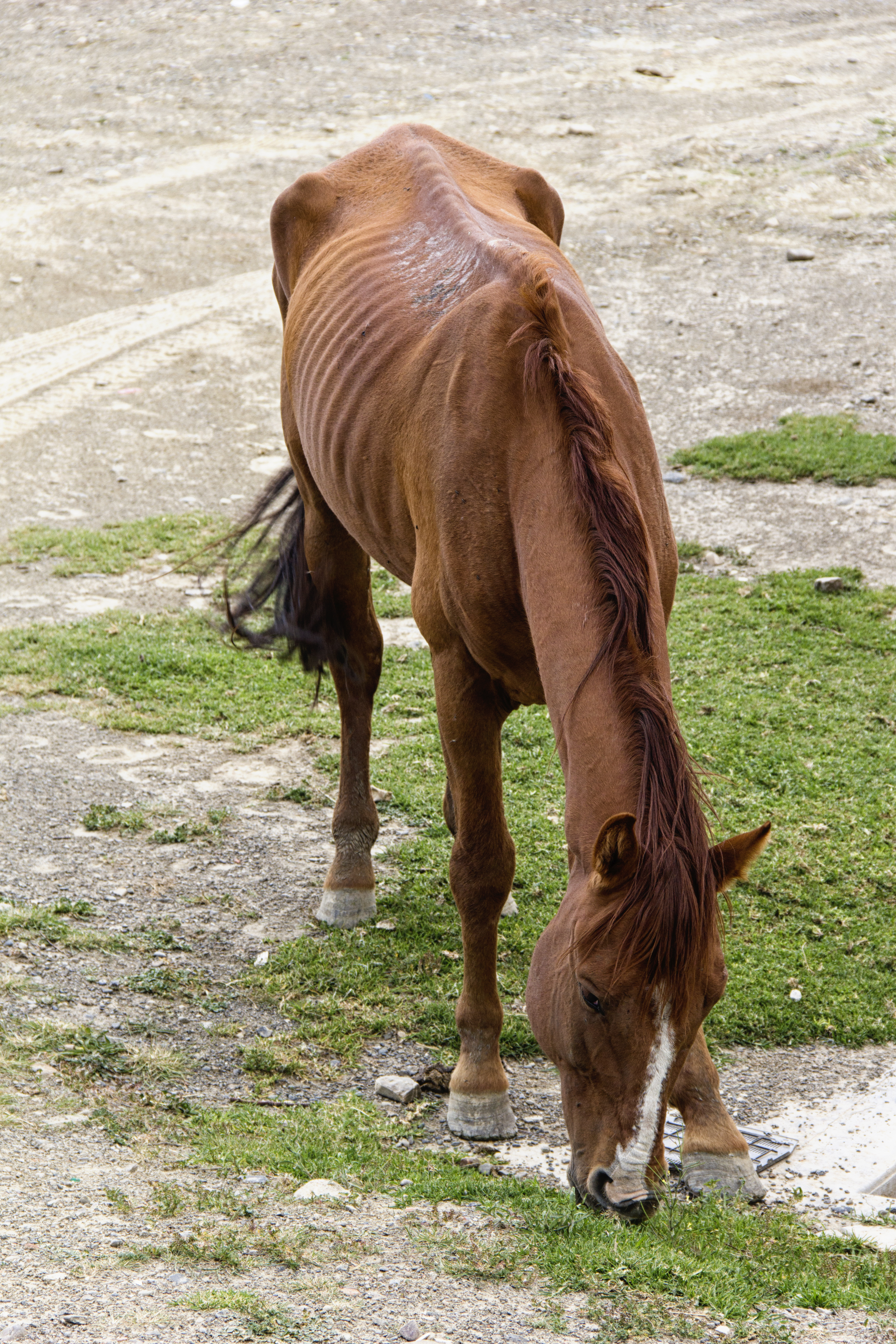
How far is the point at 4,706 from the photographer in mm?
5898

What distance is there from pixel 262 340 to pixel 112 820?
635cm

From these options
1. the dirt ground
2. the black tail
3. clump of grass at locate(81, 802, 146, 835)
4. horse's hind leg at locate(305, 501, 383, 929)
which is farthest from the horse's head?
clump of grass at locate(81, 802, 146, 835)

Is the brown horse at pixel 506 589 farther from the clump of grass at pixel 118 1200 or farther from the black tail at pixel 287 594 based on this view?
the clump of grass at pixel 118 1200

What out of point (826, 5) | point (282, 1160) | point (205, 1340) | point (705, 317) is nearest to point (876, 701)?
point (282, 1160)

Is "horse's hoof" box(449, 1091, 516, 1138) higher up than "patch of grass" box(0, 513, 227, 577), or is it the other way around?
"patch of grass" box(0, 513, 227, 577)

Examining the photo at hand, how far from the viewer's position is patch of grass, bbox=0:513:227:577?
24.2ft

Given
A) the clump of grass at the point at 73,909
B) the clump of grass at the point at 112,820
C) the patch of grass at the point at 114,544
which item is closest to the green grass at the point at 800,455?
the patch of grass at the point at 114,544

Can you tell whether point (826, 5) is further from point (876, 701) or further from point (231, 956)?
point (231, 956)

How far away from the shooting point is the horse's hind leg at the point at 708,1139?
11.1 ft

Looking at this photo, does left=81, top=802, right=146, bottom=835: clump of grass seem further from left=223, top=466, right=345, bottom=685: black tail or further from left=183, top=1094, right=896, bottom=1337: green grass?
left=183, top=1094, right=896, bottom=1337: green grass

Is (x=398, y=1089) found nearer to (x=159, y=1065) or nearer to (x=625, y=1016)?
(x=159, y=1065)

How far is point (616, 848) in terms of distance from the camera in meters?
2.64

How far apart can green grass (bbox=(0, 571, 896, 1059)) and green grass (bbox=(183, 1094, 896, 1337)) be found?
1.98 feet

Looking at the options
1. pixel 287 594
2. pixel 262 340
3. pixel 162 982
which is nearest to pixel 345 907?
pixel 162 982
